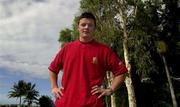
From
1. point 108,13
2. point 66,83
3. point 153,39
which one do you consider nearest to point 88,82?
point 66,83

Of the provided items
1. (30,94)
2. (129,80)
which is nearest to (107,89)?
(129,80)

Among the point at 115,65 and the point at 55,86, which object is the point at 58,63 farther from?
the point at 115,65

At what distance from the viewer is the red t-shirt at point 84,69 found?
503 cm

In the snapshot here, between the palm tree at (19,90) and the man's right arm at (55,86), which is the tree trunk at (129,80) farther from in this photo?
the palm tree at (19,90)

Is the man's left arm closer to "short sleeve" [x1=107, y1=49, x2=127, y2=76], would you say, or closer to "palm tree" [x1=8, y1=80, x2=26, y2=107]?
"short sleeve" [x1=107, y1=49, x2=127, y2=76]

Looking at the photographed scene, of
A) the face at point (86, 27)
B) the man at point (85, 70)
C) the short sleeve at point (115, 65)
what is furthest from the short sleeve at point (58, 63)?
the short sleeve at point (115, 65)

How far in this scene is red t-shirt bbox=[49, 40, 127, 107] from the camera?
5.03 m

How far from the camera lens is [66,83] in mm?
5133

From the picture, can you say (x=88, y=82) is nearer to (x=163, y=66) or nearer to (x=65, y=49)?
(x=65, y=49)

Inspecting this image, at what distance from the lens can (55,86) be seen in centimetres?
526

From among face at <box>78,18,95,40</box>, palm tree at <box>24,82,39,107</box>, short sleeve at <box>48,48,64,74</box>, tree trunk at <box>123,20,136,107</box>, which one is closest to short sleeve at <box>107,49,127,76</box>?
face at <box>78,18,95,40</box>

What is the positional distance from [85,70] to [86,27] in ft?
1.58

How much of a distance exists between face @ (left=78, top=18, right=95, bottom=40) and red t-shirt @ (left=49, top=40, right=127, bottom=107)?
4.1 inches

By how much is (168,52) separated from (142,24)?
1699 centimetres
